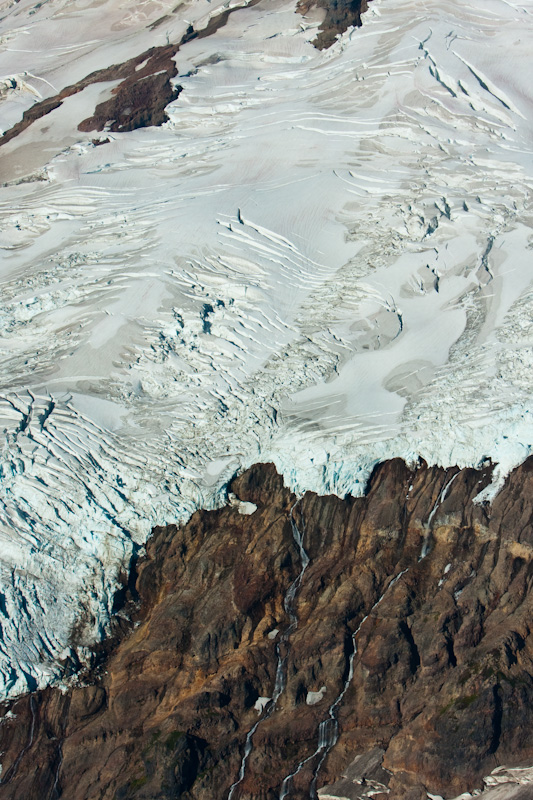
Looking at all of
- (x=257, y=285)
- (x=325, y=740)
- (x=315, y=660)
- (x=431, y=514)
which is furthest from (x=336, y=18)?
(x=325, y=740)

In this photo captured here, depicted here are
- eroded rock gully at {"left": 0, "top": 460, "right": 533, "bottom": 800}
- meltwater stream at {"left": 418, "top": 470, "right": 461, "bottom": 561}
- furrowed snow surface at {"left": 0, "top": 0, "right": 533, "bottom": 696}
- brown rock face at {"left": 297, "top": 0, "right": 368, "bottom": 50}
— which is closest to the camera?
eroded rock gully at {"left": 0, "top": 460, "right": 533, "bottom": 800}

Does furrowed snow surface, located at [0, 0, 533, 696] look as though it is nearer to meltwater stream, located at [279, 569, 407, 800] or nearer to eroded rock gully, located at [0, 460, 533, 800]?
A: eroded rock gully, located at [0, 460, 533, 800]

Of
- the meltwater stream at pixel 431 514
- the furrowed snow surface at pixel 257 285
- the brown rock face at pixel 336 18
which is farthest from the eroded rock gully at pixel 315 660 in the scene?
the brown rock face at pixel 336 18

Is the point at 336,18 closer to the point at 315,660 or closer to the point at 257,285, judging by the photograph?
the point at 257,285

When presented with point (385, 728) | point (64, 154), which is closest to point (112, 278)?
point (64, 154)

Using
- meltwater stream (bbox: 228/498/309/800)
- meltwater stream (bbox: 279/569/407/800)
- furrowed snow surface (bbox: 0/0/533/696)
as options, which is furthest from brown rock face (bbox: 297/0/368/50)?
meltwater stream (bbox: 279/569/407/800)

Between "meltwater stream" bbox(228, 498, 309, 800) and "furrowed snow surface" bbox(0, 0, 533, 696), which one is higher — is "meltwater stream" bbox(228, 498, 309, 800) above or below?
below
